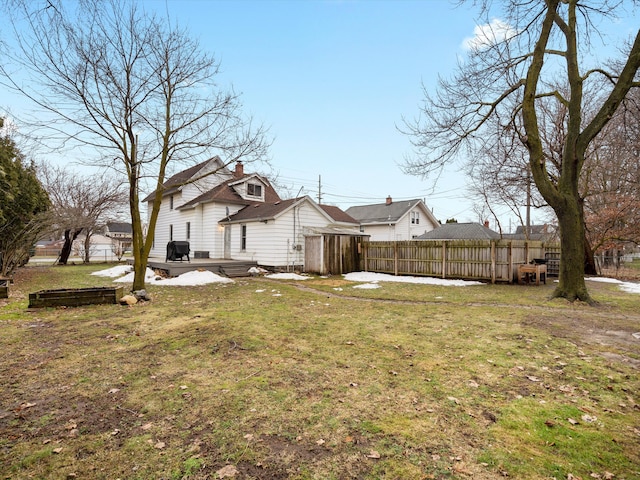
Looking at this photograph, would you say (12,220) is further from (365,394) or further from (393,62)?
(393,62)

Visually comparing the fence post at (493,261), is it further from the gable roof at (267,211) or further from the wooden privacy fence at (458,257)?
the gable roof at (267,211)

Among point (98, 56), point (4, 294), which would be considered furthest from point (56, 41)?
point (4, 294)

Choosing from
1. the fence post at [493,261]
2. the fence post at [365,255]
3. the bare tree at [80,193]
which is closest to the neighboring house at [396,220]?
the fence post at [365,255]

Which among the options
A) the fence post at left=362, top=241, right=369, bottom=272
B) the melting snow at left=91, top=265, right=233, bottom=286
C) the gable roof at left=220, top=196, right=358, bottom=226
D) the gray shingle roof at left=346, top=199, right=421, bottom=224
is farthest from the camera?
the gray shingle roof at left=346, top=199, right=421, bottom=224

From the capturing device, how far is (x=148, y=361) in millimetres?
4668

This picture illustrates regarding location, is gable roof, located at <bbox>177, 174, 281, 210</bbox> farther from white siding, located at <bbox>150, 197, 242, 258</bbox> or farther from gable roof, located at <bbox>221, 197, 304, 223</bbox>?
gable roof, located at <bbox>221, 197, 304, 223</bbox>

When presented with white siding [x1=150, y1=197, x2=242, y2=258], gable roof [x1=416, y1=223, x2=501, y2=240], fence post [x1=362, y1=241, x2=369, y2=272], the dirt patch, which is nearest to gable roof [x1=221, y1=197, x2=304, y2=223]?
white siding [x1=150, y1=197, x2=242, y2=258]

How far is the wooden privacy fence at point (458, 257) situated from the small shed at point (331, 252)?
0.68 metres

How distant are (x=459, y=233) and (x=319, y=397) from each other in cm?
3131

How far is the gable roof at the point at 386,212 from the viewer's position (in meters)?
31.6

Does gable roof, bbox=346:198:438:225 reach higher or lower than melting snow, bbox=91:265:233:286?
higher

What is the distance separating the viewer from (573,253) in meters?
9.03

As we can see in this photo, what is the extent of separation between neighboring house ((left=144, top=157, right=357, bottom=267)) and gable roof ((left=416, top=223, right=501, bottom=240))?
484 inches

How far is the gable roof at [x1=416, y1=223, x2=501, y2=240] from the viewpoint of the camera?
101ft
